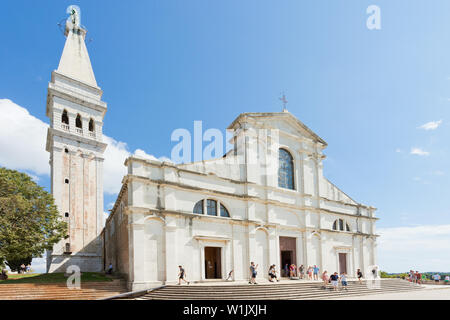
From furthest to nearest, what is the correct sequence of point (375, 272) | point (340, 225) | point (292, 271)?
1. point (375, 272)
2. point (340, 225)
3. point (292, 271)

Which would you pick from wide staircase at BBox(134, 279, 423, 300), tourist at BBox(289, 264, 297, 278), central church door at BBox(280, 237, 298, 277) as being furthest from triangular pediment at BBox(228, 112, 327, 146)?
wide staircase at BBox(134, 279, 423, 300)

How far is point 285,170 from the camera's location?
99.0 feet

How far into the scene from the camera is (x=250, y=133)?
91.5 ft

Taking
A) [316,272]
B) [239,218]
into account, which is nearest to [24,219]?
[239,218]

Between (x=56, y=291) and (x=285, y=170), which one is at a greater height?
(x=285, y=170)

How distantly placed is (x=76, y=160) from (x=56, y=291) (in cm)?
1909

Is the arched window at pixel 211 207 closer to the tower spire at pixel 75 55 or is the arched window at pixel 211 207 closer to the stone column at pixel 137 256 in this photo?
the stone column at pixel 137 256

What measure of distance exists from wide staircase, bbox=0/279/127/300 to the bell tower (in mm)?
13694

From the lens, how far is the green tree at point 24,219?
918 inches

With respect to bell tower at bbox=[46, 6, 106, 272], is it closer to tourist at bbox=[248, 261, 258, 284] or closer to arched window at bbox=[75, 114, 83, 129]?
arched window at bbox=[75, 114, 83, 129]

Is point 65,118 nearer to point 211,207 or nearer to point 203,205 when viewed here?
point 203,205

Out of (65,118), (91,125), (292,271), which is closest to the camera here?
(292,271)

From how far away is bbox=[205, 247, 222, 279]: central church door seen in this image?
24594mm

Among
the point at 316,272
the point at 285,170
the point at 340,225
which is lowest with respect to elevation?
the point at 316,272
